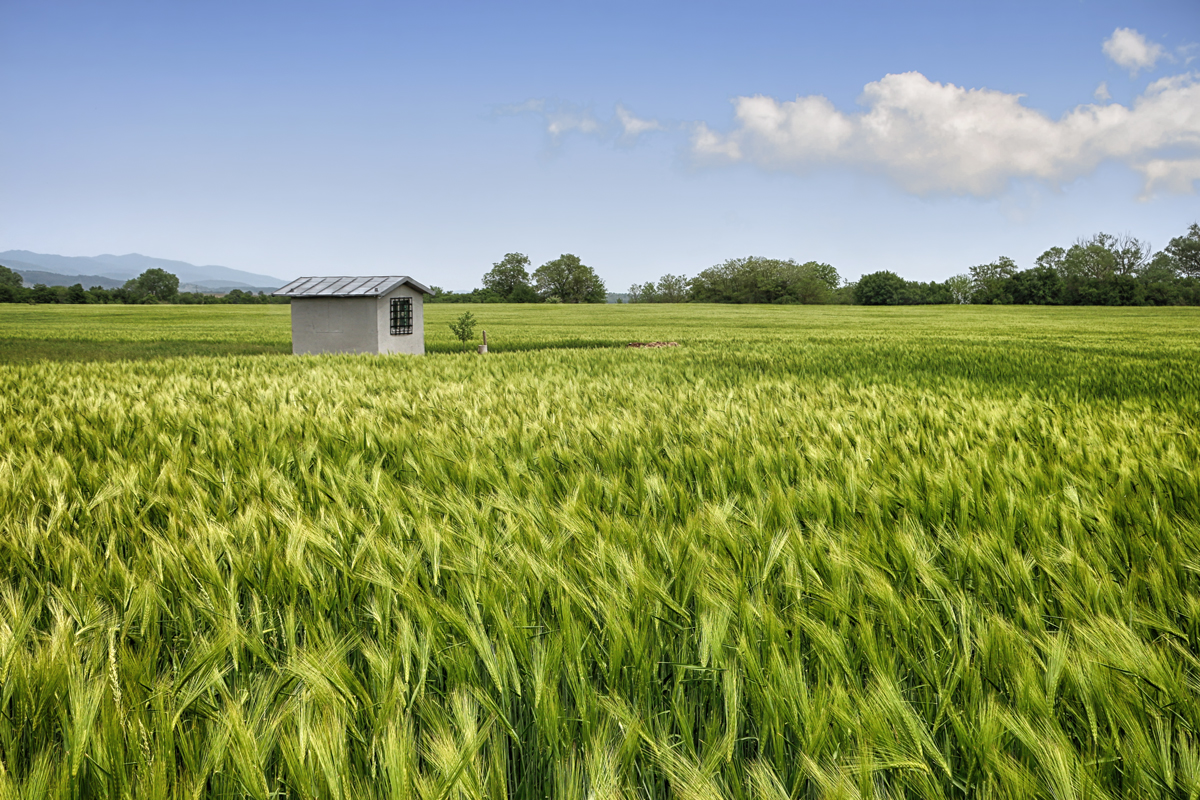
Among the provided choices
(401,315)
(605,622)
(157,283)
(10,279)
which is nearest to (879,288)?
(401,315)

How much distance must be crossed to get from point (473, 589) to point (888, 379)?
7407mm

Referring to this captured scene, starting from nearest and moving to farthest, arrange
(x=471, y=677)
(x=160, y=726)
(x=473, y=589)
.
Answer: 1. (x=160, y=726)
2. (x=471, y=677)
3. (x=473, y=589)

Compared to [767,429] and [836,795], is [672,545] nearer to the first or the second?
[836,795]

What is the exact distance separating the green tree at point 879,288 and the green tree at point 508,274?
211 ft

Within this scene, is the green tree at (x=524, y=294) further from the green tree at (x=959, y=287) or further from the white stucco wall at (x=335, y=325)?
the white stucco wall at (x=335, y=325)

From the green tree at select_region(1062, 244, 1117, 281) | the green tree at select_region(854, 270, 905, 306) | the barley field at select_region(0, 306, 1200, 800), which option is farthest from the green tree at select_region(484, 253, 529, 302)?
the barley field at select_region(0, 306, 1200, 800)

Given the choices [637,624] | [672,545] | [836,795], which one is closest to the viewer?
[836,795]

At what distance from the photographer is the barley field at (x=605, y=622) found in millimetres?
954

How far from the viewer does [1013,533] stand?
2049 mm

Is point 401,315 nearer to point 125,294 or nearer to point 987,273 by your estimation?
point 125,294

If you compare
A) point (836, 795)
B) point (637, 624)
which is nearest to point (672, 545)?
point (637, 624)

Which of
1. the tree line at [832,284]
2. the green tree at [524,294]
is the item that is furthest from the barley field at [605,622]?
the green tree at [524,294]

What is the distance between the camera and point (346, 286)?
53.6ft

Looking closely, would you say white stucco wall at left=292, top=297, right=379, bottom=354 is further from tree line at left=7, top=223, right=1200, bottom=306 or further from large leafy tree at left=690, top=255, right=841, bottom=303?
large leafy tree at left=690, top=255, right=841, bottom=303
